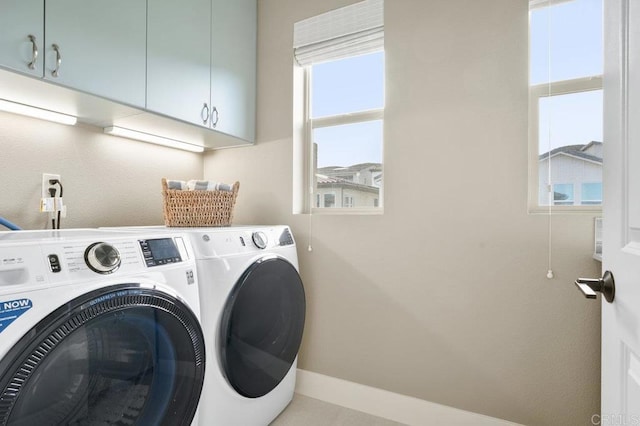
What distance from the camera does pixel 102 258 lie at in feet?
2.90

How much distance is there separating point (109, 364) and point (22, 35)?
1.08 meters

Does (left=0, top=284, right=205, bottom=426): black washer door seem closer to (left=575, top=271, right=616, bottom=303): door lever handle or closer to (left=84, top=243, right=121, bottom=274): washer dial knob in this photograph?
(left=84, top=243, right=121, bottom=274): washer dial knob

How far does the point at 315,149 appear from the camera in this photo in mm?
2137

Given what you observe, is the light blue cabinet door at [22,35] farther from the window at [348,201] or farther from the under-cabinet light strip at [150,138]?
the window at [348,201]

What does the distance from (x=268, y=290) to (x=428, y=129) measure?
109 cm

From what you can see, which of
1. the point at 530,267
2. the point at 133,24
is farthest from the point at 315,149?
the point at 530,267

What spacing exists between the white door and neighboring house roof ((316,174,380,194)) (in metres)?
1.26

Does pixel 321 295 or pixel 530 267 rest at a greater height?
pixel 530 267

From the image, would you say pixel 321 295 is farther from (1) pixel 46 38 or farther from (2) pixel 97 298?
(1) pixel 46 38

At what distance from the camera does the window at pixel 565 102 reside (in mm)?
1429

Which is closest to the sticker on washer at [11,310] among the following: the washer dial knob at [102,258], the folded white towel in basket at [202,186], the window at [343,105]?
the washer dial knob at [102,258]

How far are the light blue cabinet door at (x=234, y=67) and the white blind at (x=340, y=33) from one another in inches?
12.0

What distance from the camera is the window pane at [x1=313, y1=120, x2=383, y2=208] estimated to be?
77.0 inches

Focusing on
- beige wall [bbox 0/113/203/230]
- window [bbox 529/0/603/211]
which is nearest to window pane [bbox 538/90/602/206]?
→ window [bbox 529/0/603/211]
